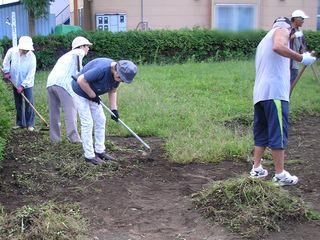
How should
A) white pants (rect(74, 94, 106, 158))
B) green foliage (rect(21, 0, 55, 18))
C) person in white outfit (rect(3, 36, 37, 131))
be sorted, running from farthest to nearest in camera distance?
green foliage (rect(21, 0, 55, 18)), person in white outfit (rect(3, 36, 37, 131)), white pants (rect(74, 94, 106, 158))

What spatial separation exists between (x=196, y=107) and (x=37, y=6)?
11427 millimetres

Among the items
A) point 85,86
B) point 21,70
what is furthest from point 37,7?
point 85,86

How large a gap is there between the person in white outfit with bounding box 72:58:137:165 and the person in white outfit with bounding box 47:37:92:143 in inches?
34.4

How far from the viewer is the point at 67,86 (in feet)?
23.5

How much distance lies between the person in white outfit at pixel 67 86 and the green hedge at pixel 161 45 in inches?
409

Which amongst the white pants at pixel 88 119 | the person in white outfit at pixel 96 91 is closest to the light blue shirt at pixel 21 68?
the person in white outfit at pixel 96 91

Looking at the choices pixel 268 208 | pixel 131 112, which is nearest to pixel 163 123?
pixel 131 112

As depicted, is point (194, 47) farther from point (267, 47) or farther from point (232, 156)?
point (267, 47)

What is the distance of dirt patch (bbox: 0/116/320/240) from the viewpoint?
14.5ft

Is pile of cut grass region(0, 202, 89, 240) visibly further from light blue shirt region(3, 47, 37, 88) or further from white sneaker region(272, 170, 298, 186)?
light blue shirt region(3, 47, 37, 88)

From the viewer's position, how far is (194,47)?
61.8 feet

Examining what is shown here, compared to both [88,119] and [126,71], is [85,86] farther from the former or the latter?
[126,71]

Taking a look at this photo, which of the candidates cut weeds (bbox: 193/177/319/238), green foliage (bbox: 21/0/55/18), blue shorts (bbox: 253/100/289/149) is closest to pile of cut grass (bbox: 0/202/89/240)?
cut weeds (bbox: 193/177/319/238)

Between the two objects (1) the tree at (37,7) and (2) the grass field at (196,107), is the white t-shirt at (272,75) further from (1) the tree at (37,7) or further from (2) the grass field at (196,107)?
(1) the tree at (37,7)
